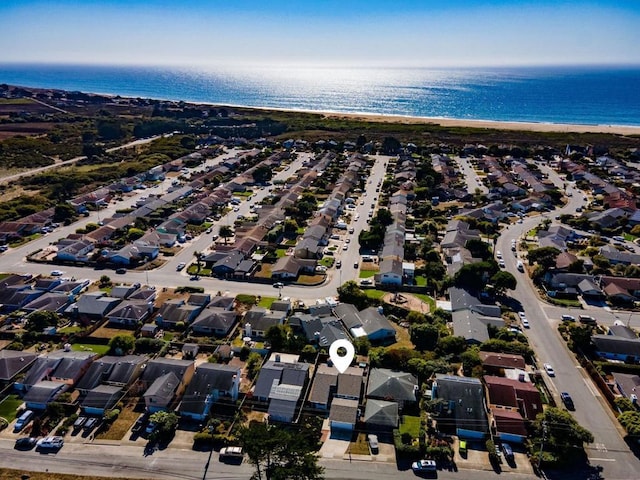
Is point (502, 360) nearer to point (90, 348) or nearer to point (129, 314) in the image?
point (129, 314)

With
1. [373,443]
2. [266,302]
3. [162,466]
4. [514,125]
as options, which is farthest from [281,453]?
[514,125]

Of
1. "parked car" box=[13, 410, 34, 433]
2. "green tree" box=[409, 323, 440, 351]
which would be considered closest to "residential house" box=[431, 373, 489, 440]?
"green tree" box=[409, 323, 440, 351]

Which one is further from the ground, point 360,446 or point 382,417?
point 382,417

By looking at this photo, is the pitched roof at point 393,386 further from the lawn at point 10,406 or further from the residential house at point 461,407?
the lawn at point 10,406

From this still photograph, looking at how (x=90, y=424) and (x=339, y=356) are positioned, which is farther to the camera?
(x=339, y=356)

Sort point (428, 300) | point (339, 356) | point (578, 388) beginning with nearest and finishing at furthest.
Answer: point (578, 388) → point (339, 356) → point (428, 300)

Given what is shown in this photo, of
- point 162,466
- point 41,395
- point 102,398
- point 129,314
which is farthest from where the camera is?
point 129,314

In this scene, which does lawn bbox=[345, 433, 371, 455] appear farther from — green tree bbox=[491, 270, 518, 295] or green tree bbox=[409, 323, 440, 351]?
green tree bbox=[491, 270, 518, 295]
